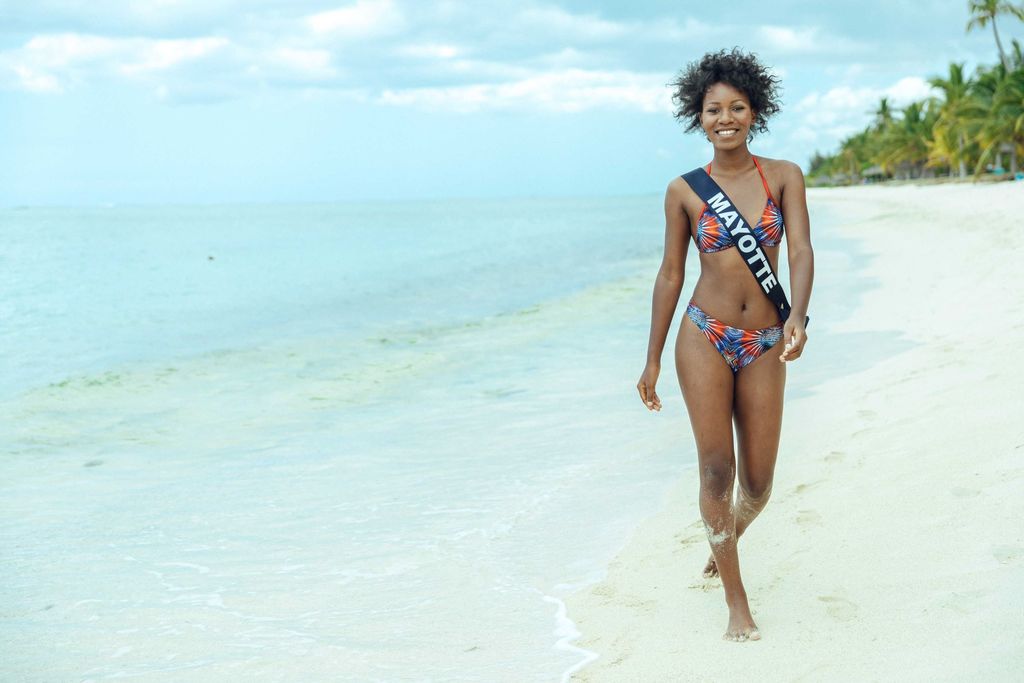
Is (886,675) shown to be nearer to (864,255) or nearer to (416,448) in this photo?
(416,448)

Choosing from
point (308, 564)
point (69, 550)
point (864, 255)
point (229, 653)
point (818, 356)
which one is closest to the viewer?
point (229, 653)

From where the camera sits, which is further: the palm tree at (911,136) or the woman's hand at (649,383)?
the palm tree at (911,136)

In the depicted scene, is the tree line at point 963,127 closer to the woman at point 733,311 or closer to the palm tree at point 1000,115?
the palm tree at point 1000,115

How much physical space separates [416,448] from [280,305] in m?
17.3

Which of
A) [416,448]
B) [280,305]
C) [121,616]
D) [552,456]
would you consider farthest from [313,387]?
[280,305]

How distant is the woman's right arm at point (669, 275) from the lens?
13.1 feet

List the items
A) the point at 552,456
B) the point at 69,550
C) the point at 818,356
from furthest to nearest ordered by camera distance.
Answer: the point at 818,356, the point at 552,456, the point at 69,550

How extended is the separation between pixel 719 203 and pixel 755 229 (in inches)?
6.5

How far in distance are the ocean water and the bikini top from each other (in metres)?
1.70

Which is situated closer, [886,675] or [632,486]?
[886,675]

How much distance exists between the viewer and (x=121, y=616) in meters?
4.98

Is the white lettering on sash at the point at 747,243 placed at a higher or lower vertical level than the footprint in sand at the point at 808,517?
higher

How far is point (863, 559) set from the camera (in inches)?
170

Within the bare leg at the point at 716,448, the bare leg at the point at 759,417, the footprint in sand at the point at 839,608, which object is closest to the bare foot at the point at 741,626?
the bare leg at the point at 716,448
